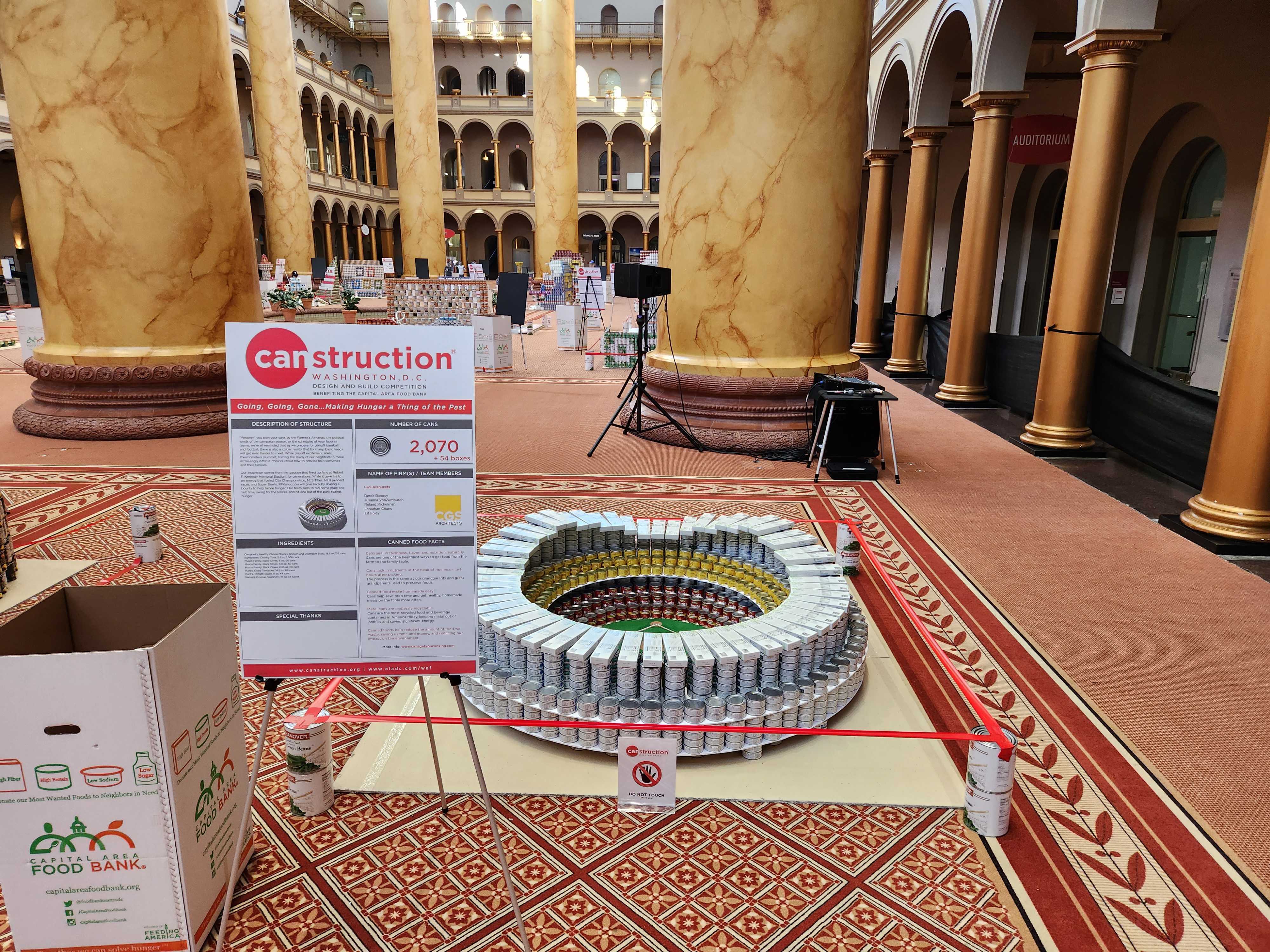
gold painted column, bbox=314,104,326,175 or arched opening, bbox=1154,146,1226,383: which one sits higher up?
gold painted column, bbox=314,104,326,175

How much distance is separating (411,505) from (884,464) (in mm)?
4730

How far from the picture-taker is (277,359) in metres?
1.56

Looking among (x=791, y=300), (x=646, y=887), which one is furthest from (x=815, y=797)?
(x=791, y=300)

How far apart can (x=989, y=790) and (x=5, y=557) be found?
3789 mm

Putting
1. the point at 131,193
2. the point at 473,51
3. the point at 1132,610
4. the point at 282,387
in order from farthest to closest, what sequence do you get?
1. the point at 473,51
2. the point at 131,193
3. the point at 1132,610
4. the point at 282,387

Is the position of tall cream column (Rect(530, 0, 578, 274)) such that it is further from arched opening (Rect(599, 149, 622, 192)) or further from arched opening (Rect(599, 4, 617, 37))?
arched opening (Rect(599, 4, 617, 37))

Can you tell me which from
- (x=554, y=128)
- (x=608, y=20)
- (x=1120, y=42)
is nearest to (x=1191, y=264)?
(x=1120, y=42)

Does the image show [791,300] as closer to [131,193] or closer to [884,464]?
[884,464]

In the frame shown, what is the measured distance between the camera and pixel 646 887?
1857 mm

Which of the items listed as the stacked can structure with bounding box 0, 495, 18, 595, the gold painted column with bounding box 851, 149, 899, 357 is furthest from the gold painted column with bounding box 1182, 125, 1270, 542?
the gold painted column with bounding box 851, 149, 899, 357

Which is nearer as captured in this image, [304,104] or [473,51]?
[304,104]

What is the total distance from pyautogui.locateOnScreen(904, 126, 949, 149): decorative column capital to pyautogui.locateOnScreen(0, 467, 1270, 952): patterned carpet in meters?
8.80

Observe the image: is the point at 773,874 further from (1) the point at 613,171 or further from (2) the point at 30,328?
(1) the point at 613,171

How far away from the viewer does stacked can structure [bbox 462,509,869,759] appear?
7.69ft
